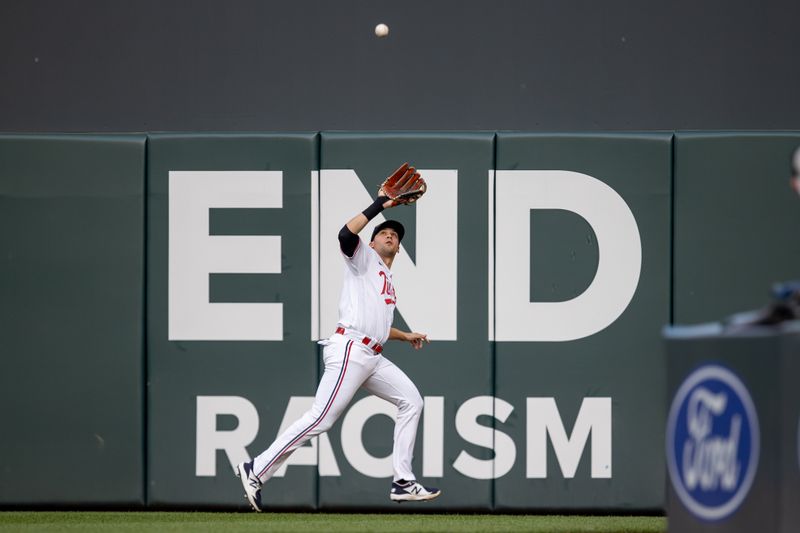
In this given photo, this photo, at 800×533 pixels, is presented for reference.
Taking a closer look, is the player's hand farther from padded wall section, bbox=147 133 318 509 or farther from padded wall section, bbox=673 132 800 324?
padded wall section, bbox=673 132 800 324

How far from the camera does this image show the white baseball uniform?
19.7ft

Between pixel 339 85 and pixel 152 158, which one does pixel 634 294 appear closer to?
pixel 339 85

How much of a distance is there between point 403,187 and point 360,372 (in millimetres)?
1031

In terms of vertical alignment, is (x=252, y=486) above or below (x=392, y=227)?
below

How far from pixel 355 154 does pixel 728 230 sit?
2.31 meters

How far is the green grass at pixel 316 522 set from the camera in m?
6.00

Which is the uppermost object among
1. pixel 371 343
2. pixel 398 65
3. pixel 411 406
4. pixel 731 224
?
pixel 398 65

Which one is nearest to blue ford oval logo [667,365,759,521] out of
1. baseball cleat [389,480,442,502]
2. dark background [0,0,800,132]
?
baseball cleat [389,480,442,502]

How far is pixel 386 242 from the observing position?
6.32m

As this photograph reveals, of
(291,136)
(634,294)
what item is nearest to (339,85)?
(291,136)

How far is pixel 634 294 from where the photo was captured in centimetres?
688

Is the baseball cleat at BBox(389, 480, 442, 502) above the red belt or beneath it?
beneath

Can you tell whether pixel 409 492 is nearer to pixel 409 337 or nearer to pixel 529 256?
pixel 409 337

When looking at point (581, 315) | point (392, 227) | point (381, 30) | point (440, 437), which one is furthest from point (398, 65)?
point (440, 437)
